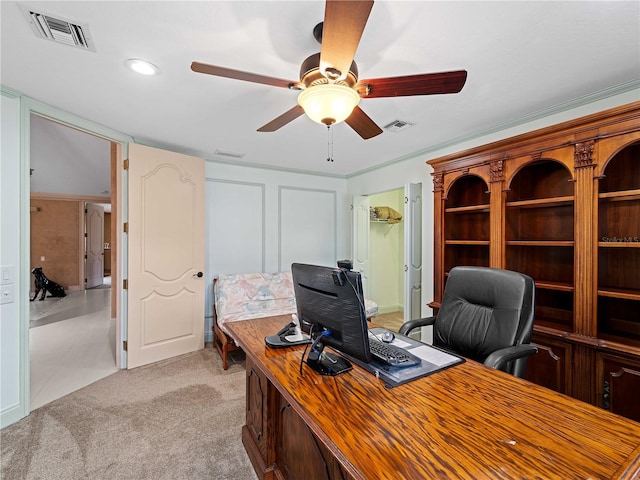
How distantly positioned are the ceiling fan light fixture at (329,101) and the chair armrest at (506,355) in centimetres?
142

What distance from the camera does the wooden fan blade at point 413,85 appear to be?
A: 4.46ft

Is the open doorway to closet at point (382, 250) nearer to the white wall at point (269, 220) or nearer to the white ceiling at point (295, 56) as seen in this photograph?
the white wall at point (269, 220)

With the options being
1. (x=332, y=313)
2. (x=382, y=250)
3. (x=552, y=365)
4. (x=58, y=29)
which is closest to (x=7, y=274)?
(x=58, y=29)

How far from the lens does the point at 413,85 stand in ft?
4.67

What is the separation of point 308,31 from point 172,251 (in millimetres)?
2652

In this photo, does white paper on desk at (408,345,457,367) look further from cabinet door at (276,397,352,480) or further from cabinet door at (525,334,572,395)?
cabinet door at (525,334,572,395)

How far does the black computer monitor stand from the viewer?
1099 mm

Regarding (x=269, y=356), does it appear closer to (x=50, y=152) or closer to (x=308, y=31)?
(x=308, y=31)

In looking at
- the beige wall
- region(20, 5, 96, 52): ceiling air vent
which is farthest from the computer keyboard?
the beige wall

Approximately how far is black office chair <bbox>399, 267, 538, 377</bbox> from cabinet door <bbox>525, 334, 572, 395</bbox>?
2.40 ft

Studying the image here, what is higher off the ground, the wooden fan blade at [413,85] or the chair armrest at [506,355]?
the wooden fan blade at [413,85]

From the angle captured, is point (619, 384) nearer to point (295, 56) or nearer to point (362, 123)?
point (362, 123)

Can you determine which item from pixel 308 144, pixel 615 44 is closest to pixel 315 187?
pixel 308 144

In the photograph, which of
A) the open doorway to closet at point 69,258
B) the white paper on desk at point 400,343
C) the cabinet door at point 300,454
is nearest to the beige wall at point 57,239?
the open doorway to closet at point 69,258
